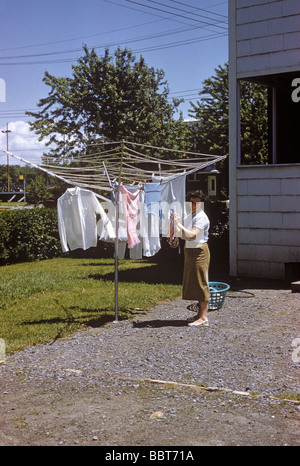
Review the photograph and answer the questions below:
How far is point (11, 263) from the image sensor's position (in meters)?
18.2

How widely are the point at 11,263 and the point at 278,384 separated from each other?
13.9 meters

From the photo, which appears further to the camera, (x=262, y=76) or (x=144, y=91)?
(x=144, y=91)

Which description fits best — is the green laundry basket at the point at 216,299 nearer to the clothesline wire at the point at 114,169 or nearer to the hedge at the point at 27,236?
the clothesline wire at the point at 114,169

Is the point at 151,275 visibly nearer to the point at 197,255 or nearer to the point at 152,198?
the point at 152,198

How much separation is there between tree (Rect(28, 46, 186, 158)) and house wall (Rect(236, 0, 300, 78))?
25.3m

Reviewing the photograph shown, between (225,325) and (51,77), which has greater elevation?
(51,77)

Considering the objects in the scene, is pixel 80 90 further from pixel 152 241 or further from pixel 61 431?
pixel 61 431

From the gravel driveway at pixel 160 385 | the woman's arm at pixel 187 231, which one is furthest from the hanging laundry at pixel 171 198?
the gravel driveway at pixel 160 385

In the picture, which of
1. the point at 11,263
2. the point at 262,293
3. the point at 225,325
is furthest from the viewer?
the point at 11,263

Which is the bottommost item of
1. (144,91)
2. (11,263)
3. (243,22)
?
(11,263)

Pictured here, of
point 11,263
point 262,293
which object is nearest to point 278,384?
point 262,293

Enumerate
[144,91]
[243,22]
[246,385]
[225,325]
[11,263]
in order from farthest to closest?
[144,91], [11,263], [243,22], [225,325], [246,385]

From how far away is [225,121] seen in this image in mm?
34562

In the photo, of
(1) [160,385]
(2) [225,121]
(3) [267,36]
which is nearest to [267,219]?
(3) [267,36]
